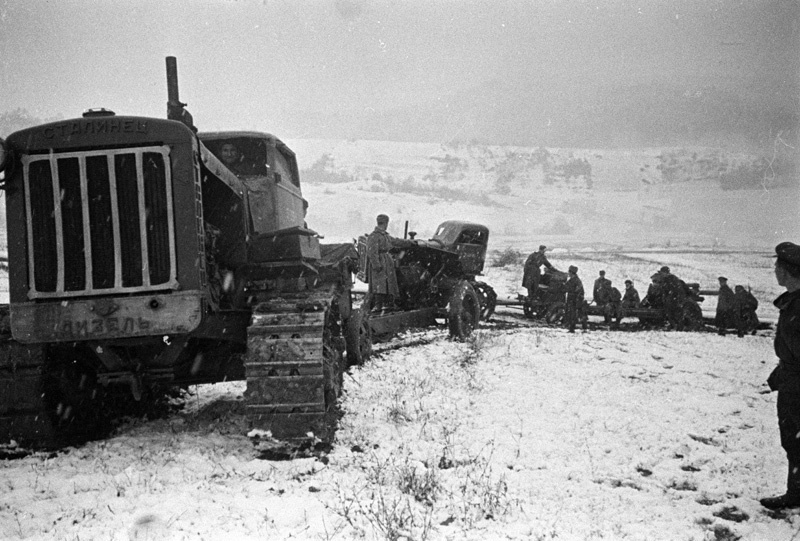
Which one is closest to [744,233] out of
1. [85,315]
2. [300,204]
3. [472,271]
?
[472,271]

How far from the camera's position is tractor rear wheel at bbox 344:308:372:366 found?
779 centimetres

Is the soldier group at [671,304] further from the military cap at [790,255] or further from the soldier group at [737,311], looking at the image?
the military cap at [790,255]

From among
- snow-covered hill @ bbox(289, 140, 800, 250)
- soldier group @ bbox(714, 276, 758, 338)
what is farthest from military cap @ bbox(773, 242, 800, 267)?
snow-covered hill @ bbox(289, 140, 800, 250)

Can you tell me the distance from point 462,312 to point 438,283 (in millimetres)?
1420

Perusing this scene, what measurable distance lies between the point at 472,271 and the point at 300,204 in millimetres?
5314

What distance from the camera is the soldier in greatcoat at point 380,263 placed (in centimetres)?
1007

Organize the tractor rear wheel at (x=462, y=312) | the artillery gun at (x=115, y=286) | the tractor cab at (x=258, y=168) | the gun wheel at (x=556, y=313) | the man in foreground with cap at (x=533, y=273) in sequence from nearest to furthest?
1. the artillery gun at (x=115, y=286)
2. the tractor cab at (x=258, y=168)
3. the tractor rear wheel at (x=462, y=312)
4. the gun wheel at (x=556, y=313)
5. the man in foreground with cap at (x=533, y=273)

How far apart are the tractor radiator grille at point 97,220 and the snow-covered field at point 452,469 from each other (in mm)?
1379

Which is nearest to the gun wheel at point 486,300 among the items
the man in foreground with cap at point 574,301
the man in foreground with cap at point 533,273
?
the man in foreground with cap at point 574,301

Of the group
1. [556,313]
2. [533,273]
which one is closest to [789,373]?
[556,313]

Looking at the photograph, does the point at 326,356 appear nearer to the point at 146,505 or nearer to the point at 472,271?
the point at 146,505

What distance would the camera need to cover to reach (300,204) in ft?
28.2

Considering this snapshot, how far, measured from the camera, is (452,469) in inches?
186

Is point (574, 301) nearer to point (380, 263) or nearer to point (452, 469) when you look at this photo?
point (380, 263)
